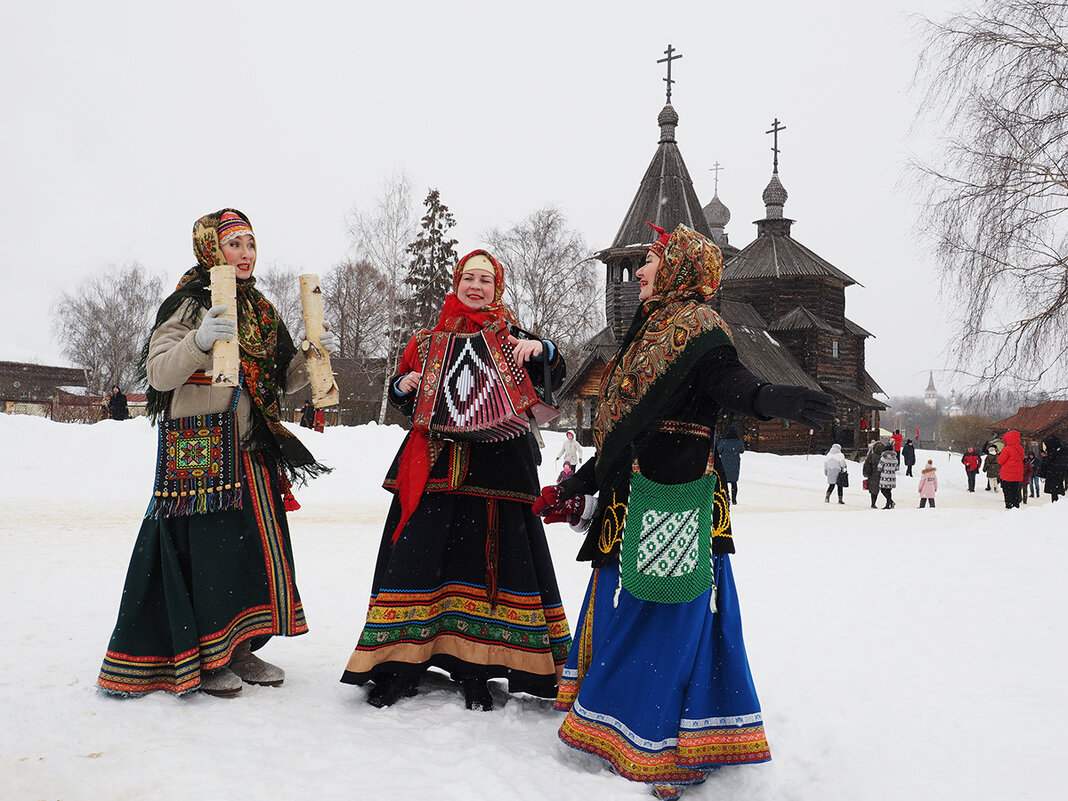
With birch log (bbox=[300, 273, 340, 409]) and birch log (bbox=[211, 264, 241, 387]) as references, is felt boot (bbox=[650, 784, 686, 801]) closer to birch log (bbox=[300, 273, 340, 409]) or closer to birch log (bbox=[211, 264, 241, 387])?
birch log (bbox=[300, 273, 340, 409])

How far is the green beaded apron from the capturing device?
2748 millimetres

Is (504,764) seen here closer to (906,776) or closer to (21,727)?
(906,776)

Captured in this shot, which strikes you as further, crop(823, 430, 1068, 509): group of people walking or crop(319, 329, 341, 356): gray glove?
crop(823, 430, 1068, 509): group of people walking

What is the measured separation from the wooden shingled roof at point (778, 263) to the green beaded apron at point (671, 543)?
3180cm

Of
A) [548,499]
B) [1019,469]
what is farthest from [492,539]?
[1019,469]

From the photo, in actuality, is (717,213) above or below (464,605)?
above

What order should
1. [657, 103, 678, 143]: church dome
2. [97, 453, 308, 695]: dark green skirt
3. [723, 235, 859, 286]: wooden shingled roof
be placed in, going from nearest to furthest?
1. [97, 453, 308, 695]: dark green skirt
2. [657, 103, 678, 143]: church dome
3. [723, 235, 859, 286]: wooden shingled roof

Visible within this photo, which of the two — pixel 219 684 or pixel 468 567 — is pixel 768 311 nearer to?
pixel 468 567

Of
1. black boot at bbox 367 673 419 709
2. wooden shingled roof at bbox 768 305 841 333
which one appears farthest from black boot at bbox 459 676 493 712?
wooden shingled roof at bbox 768 305 841 333

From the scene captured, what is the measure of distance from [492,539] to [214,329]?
144 cm

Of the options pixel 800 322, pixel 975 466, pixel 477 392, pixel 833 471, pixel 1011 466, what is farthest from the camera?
pixel 800 322

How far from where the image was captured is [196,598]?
3307 millimetres

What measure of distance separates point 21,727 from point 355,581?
329 centimetres

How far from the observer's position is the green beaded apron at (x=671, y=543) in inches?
108
